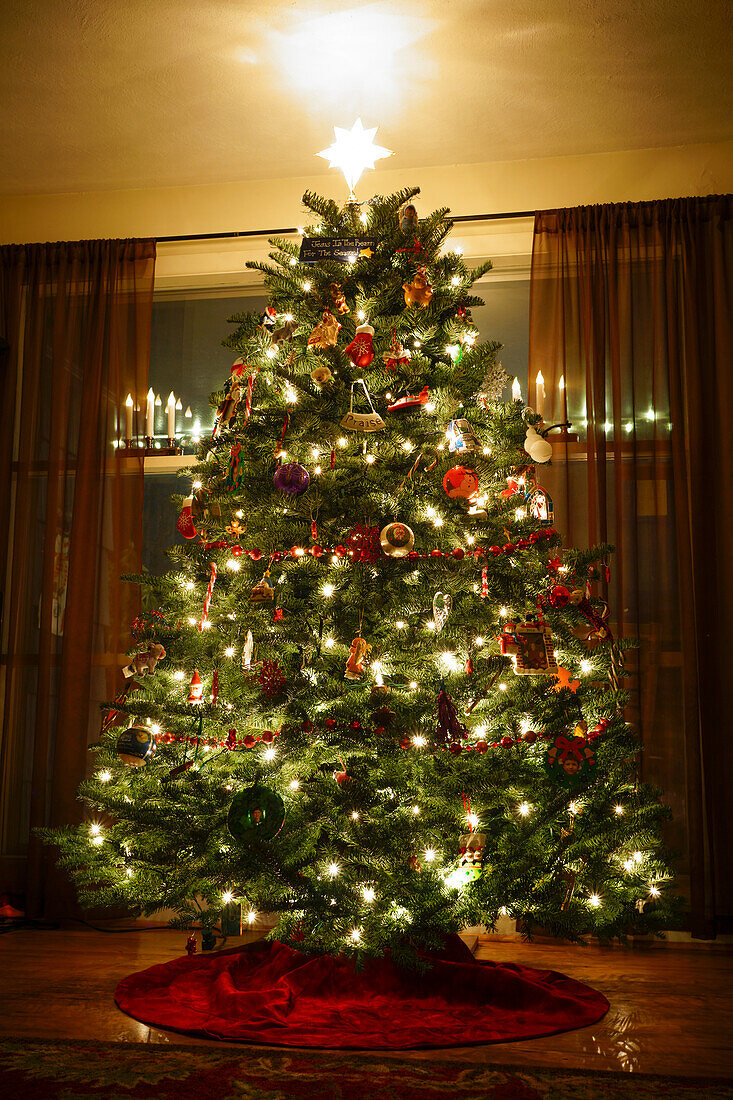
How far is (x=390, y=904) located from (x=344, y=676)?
55 cm

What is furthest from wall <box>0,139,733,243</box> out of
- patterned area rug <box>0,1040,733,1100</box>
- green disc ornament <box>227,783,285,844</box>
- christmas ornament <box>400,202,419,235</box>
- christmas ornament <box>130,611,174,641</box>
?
patterned area rug <box>0,1040,733,1100</box>

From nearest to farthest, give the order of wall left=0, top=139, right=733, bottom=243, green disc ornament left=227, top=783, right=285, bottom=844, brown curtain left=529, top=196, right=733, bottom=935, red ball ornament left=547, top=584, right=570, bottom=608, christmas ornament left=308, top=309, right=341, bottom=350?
green disc ornament left=227, top=783, right=285, bottom=844 < red ball ornament left=547, top=584, right=570, bottom=608 < christmas ornament left=308, top=309, right=341, bottom=350 < brown curtain left=529, top=196, right=733, bottom=935 < wall left=0, top=139, right=733, bottom=243

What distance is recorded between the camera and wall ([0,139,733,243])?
3.41m

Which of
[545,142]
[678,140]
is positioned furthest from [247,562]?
[678,140]

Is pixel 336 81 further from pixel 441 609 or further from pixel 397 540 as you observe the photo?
pixel 441 609

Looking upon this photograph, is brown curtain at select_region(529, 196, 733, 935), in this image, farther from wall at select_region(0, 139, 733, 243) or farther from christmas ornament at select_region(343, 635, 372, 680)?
christmas ornament at select_region(343, 635, 372, 680)

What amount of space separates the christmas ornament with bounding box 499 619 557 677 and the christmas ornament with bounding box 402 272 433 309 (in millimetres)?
955

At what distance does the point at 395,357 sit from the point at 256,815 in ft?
4.09

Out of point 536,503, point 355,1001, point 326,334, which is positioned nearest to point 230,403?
point 326,334

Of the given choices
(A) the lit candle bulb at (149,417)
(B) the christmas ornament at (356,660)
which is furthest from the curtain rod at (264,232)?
(B) the christmas ornament at (356,660)

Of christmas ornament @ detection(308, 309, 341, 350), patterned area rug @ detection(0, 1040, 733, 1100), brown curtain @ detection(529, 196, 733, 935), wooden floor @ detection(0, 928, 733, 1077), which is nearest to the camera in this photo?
patterned area rug @ detection(0, 1040, 733, 1100)

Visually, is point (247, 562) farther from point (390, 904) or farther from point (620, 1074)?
point (620, 1074)

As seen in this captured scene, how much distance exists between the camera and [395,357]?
2.40 m

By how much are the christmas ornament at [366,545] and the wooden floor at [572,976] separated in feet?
3.64
